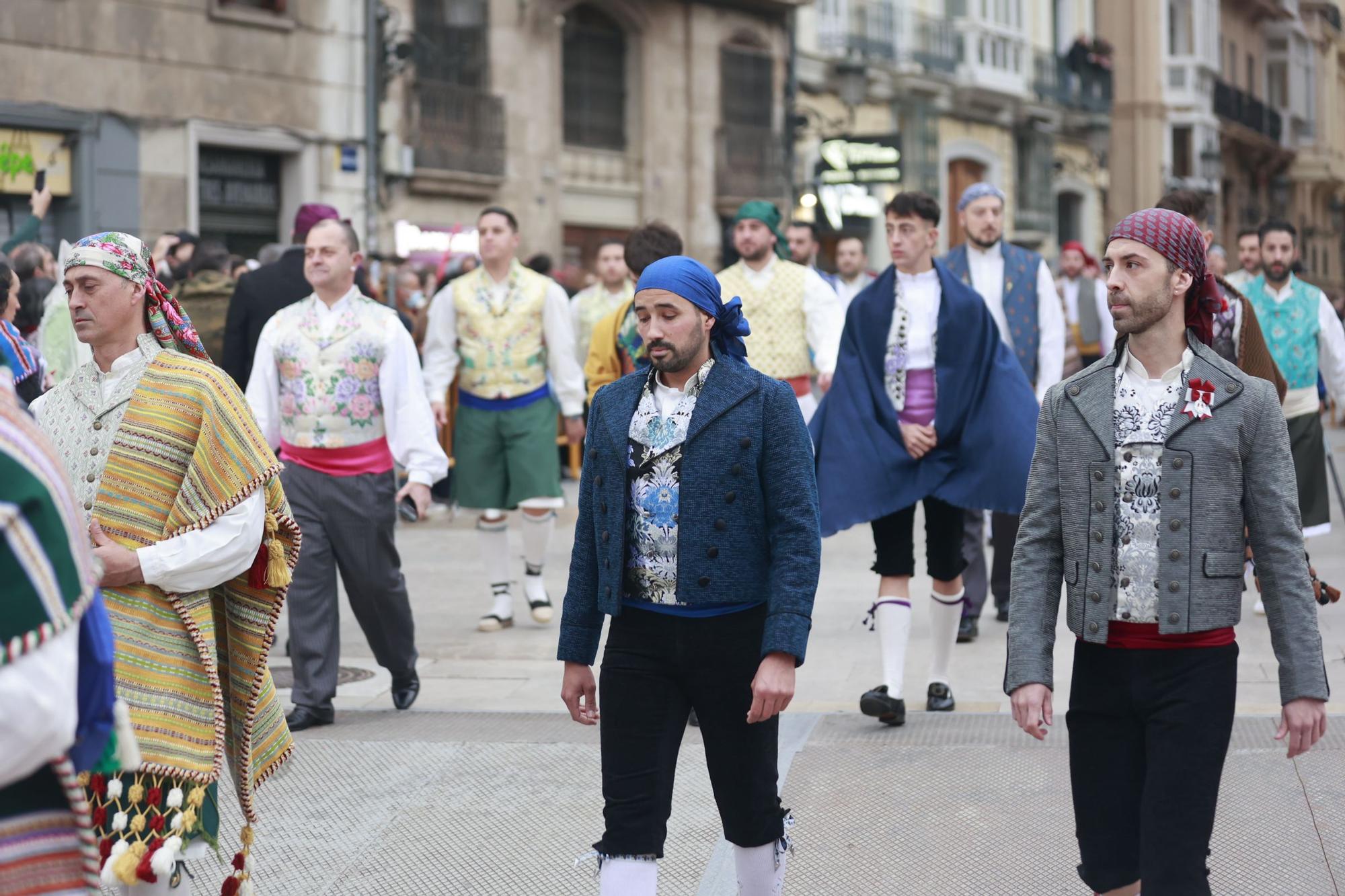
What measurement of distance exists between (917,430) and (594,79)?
18.3 metres

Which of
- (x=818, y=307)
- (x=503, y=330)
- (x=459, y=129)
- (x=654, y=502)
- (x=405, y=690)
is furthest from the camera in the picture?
(x=459, y=129)

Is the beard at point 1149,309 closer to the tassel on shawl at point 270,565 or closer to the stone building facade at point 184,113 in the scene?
the tassel on shawl at point 270,565

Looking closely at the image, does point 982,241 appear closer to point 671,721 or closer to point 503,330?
point 503,330

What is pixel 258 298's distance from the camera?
830 centimetres

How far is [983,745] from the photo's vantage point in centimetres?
652

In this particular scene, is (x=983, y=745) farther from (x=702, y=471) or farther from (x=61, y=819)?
(x=61, y=819)

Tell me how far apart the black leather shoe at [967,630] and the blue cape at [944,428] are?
1.90m

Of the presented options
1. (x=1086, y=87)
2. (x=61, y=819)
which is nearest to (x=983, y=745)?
(x=61, y=819)

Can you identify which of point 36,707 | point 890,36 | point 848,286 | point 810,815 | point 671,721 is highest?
point 890,36

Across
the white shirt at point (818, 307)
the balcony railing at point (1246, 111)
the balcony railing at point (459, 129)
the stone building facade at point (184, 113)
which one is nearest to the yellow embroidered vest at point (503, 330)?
the white shirt at point (818, 307)

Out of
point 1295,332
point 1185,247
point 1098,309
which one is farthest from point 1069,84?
point 1185,247

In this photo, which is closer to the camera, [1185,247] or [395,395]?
[1185,247]

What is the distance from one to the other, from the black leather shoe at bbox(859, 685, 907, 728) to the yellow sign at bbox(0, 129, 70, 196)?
11719 mm

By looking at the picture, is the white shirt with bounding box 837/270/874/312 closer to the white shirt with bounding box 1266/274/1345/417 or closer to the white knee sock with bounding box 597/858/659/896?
the white shirt with bounding box 1266/274/1345/417
